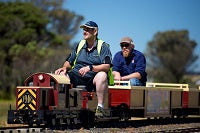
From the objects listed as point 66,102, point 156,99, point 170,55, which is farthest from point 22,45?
point 66,102

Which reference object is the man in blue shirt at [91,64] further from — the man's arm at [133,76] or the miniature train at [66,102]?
the man's arm at [133,76]

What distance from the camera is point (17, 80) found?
43.4 meters

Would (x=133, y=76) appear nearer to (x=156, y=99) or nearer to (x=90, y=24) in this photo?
(x=156, y=99)

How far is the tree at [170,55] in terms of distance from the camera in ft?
191

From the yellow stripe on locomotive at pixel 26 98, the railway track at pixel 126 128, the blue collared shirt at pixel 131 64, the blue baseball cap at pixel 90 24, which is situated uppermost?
the blue baseball cap at pixel 90 24

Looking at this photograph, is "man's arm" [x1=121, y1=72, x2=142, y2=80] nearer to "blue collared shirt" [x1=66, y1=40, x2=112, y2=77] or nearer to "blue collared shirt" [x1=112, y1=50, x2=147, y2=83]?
"blue collared shirt" [x1=112, y1=50, x2=147, y2=83]

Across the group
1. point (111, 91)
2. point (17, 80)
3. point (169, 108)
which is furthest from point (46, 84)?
point (17, 80)

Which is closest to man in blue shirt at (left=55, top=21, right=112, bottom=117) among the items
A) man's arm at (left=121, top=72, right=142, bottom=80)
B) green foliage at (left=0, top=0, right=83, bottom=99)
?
man's arm at (left=121, top=72, right=142, bottom=80)

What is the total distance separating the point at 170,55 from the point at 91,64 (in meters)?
50.9

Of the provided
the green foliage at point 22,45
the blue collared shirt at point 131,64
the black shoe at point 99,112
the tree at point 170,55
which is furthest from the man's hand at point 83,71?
the tree at point 170,55

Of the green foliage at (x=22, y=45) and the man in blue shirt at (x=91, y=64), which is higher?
the green foliage at (x=22, y=45)

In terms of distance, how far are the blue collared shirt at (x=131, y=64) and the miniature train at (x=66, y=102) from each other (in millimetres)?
433

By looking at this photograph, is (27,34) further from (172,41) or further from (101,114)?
(101,114)

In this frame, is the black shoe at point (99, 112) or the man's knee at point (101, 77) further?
the black shoe at point (99, 112)
